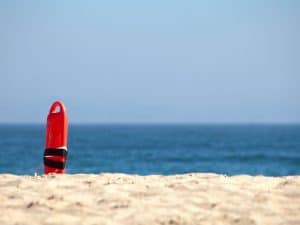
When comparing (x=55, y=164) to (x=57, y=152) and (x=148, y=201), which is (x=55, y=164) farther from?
(x=148, y=201)

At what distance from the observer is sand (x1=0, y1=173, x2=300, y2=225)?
623 centimetres

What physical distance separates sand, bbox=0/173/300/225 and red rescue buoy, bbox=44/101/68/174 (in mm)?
1198

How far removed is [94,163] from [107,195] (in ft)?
139

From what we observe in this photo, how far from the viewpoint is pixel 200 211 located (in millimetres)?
6406

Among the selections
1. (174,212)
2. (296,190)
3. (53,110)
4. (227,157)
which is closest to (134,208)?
(174,212)

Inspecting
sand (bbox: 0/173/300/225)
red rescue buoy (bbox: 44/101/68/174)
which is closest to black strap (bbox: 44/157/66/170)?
red rescue buoy (bbox: 44/101/68/174)

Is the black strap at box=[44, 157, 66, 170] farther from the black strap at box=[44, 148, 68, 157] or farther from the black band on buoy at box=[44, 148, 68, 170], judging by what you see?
the black strap at box=[44, 148, 68, 157]

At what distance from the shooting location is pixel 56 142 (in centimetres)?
910

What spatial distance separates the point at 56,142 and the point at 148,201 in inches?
109

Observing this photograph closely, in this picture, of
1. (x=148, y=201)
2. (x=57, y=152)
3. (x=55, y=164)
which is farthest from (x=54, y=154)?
(x=148, y=201)

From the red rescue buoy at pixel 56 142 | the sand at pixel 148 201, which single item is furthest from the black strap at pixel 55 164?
the sand at pixel 148 201

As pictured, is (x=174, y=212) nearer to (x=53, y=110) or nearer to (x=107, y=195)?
(x=107, y=195)

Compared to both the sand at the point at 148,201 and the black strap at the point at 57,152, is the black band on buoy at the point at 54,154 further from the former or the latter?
the sand at the point at 148,201

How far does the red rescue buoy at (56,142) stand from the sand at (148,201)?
47.2 inches
